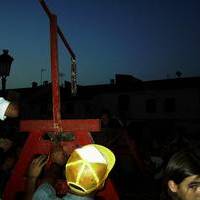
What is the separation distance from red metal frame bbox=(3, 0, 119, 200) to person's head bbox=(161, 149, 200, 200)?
1.42 m

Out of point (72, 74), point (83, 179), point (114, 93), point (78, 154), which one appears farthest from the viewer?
point (114, 93)

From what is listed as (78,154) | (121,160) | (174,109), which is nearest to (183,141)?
(121,160)

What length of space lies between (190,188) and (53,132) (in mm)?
1841

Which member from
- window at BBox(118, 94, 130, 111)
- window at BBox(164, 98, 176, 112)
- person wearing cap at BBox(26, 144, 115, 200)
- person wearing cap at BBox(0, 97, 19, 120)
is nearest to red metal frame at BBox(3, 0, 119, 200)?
person wearing cap at BBox(0, 97, 19, 120)

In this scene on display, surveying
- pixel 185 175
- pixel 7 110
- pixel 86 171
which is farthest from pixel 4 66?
pixel 185 175

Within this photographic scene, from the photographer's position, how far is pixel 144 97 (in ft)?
127

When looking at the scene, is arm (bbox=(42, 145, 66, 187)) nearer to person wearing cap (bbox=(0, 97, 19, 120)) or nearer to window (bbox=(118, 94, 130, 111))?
person wearing cap (bbox=(0, 97, 19, 120))

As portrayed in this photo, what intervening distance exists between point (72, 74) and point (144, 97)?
3439cm

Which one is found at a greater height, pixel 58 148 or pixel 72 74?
pixel 72 74

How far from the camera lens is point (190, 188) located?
2.46 m

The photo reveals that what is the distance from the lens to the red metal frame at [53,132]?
3619mm

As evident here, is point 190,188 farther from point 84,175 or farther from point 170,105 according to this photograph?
point 170,105

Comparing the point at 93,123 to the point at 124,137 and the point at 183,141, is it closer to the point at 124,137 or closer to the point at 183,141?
the point at 124,137

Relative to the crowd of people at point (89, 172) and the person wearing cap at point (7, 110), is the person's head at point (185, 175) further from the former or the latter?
the person wearing cap at point (7, 110)
